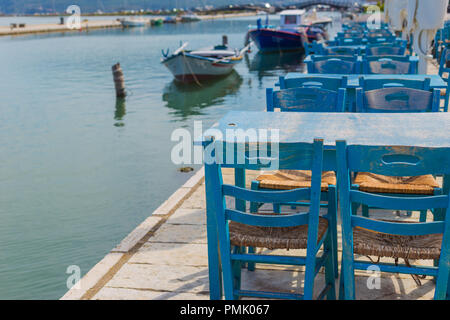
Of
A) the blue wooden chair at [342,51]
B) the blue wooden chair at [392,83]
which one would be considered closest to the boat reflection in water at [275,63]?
the blue wooden chair at [342,51]

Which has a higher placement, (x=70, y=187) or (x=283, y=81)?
(x=283, y=81)

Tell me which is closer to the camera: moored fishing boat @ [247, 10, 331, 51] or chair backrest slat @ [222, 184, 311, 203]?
chair backrest slat @ [222, 184, 311, 203]

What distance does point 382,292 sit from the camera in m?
3.22

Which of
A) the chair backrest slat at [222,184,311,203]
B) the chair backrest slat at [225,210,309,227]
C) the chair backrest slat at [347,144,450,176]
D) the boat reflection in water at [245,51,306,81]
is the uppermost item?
the chair backrest slat at [347,144,450,176]

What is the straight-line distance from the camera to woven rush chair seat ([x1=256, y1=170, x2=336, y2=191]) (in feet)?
11.6

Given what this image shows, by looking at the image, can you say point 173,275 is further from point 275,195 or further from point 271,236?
point 275,195

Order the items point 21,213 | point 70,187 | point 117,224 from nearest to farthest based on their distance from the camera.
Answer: point 117,224
point 21,213
point 70,187

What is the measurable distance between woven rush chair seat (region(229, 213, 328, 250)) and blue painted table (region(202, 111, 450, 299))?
0.15 m

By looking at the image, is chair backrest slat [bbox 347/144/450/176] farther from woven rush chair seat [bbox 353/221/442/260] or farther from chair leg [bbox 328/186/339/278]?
chair leg [bbox 328/186/339/278]

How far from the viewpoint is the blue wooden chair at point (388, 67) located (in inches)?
253

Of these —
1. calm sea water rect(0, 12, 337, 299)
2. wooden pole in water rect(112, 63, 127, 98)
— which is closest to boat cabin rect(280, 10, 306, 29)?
calm sea water rect(0, 12, 337, 299)
